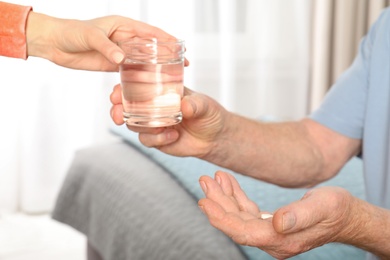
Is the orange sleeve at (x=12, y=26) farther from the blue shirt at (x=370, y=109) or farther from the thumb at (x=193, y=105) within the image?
the blue shirt at (x=370, y=109)

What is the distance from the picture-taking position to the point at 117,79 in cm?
381

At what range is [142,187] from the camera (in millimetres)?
2158

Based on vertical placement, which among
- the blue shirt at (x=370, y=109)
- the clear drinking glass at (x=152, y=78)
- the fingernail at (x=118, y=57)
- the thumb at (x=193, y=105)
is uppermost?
the fingernail at (x=118, y=57)

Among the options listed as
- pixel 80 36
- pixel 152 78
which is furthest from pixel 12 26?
pixel 152 78

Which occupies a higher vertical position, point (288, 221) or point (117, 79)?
point (288, 221)

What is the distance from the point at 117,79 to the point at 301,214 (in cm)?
284

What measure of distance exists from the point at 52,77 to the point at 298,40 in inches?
57.5

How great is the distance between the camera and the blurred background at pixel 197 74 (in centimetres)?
364

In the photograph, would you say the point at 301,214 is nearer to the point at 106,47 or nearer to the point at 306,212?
the point at 306,212

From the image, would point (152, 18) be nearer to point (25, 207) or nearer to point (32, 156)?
point (32, 156)

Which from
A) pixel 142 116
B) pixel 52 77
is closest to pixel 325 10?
pixel 52 77

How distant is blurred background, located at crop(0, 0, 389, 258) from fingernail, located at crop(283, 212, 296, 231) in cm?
265

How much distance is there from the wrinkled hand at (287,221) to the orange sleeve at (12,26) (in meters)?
0.53

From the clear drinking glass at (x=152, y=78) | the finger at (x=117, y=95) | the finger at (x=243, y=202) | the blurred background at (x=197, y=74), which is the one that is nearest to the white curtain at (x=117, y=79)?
the blurred background at (x=197, y=74)
